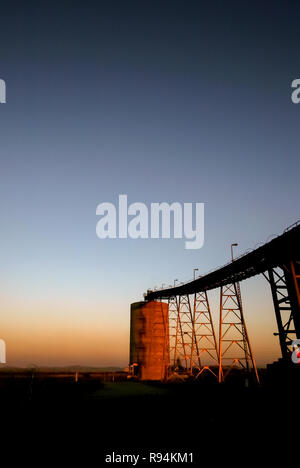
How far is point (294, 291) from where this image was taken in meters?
17.9

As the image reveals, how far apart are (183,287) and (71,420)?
22.3 meters

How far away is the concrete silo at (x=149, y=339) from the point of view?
136ft

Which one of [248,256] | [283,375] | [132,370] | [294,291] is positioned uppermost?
[248,256]

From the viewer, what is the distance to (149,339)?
42219mm

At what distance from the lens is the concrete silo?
41.3 metres

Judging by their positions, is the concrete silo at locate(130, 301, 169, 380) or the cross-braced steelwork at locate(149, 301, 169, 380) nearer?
the concrete silo at locate(130, 301, 169, 380)

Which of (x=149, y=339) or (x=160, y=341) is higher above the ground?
(x=149, y=339)

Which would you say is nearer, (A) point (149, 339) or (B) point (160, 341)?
(A) point (149, 339)

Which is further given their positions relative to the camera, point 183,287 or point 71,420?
point 183,287

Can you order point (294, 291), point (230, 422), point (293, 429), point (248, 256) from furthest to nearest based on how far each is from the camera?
point (248, 256)
point (294, 291)
point (230, 422)
point (293, 429)

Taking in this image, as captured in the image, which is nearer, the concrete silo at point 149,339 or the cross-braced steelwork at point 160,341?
the concrete silo at point 149,339

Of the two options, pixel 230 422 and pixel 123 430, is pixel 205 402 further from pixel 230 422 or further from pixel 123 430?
pixel 123 430
